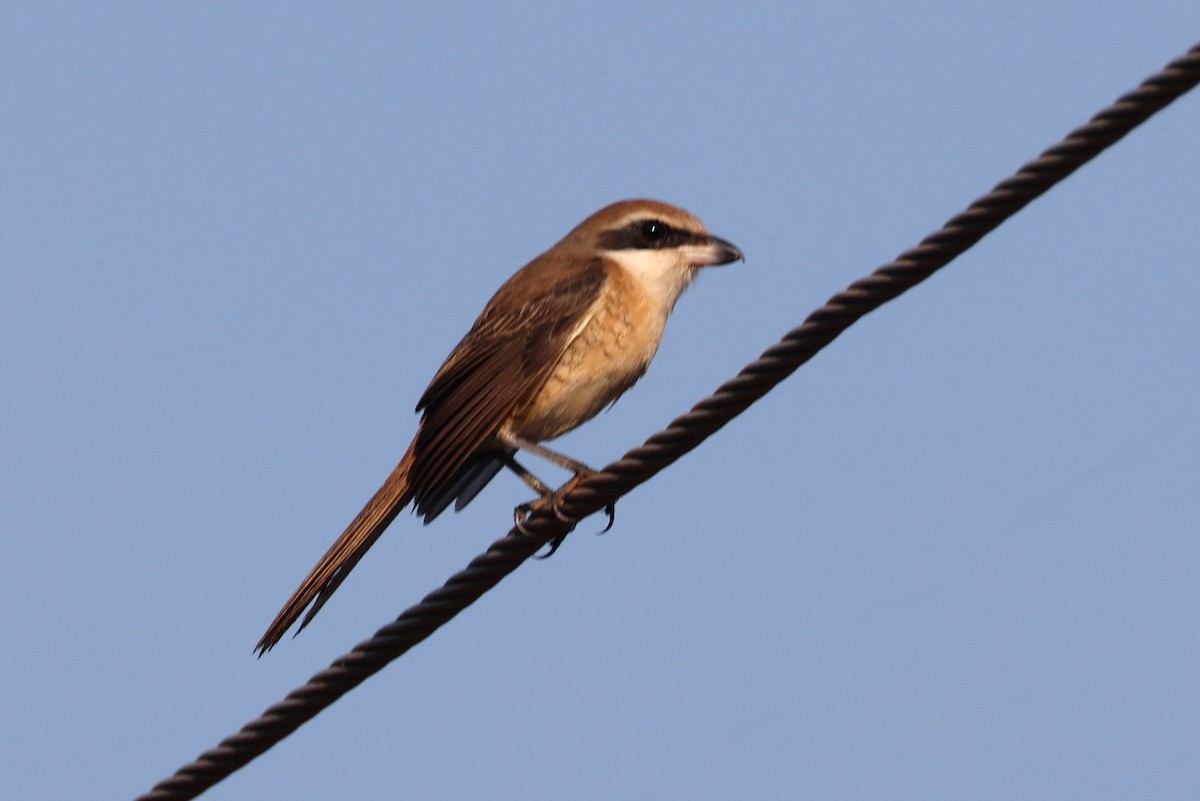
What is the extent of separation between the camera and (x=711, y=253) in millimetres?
7719

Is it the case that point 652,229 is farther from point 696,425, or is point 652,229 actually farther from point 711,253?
point 696,425

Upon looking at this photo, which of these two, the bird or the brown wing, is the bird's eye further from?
the brown wing

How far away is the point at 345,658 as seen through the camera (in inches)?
190

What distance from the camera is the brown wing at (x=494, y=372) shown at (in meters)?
6.74

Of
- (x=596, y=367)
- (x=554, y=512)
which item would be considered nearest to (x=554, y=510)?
(x=554, y=512)

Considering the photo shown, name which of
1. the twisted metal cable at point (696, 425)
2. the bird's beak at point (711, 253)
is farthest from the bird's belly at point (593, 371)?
the twisted metal cable at point (696, 425)

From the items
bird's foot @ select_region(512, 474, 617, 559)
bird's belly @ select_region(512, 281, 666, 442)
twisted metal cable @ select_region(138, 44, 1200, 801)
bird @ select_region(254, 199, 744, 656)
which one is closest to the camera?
twisted metal cable @ select_region(138, 44, 1200, 801)

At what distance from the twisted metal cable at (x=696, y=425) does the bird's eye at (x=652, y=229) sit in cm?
258

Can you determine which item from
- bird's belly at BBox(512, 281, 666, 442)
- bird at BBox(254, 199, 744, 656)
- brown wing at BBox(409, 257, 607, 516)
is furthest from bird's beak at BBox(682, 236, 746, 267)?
bird's belly at BBox(512, 281, 666, 442)

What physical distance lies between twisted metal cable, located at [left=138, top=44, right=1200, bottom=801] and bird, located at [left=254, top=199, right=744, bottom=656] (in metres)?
1.32

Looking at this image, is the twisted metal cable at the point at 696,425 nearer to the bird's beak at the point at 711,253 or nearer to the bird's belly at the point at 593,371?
the bird's belly at the point at 593,371

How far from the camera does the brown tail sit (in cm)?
590

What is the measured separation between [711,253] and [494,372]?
1.28m

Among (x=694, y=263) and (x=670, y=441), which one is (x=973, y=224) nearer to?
(x=670, y=441)
